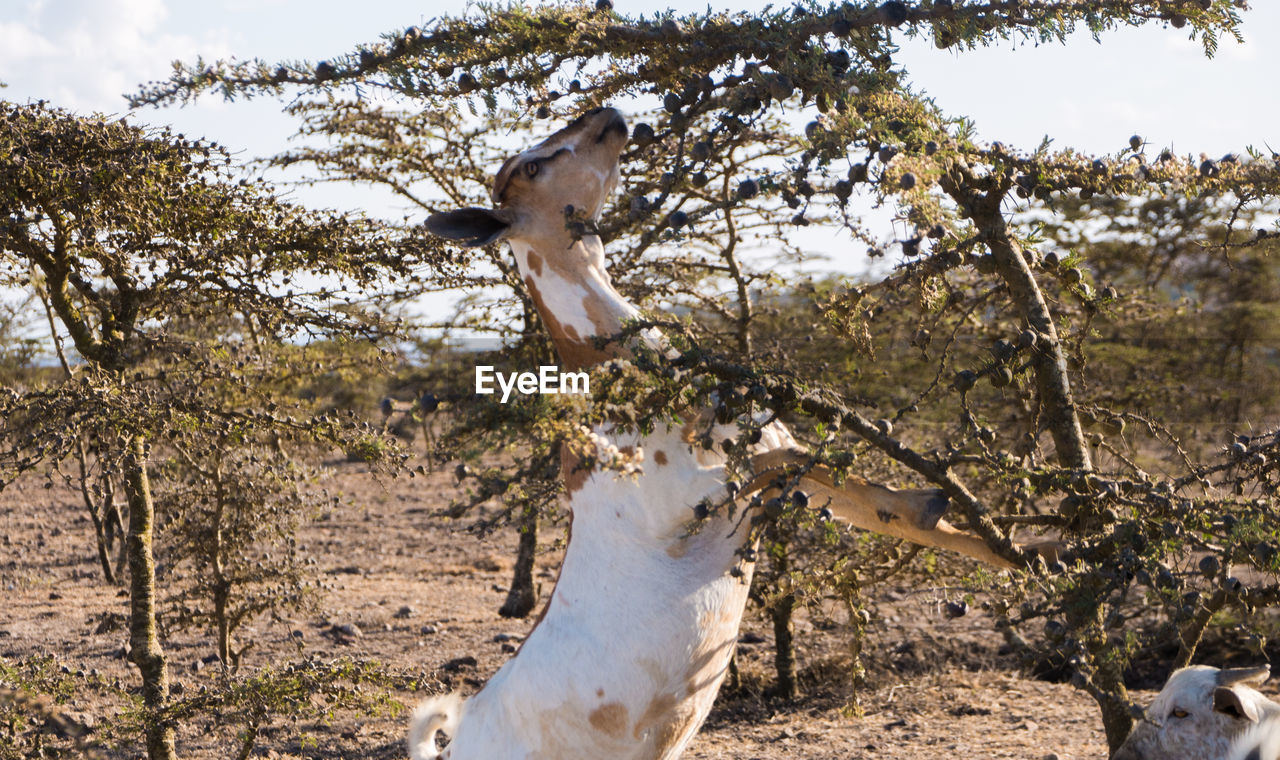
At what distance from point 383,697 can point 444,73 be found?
332cm

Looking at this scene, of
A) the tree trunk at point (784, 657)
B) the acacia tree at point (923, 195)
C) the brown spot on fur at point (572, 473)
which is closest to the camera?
the acacia tree at point (923, 195)

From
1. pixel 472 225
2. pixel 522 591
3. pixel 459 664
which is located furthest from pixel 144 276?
pixel 522 591

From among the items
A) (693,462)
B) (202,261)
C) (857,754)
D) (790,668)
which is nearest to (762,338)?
(790,668)

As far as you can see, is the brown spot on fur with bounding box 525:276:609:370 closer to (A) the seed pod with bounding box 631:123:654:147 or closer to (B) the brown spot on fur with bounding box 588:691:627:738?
(A) the seed pod with bounding box 631:123:654:147

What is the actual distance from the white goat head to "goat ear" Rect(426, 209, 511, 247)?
9.08 feet

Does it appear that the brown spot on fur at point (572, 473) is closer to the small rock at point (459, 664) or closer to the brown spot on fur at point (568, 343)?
the brown spot on fur at point (568, 343)

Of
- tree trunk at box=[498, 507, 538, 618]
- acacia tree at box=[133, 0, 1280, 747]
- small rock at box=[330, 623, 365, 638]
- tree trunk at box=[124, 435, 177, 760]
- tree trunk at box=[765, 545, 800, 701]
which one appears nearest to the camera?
acacia tree at box=[133, 0, 1280, 747]

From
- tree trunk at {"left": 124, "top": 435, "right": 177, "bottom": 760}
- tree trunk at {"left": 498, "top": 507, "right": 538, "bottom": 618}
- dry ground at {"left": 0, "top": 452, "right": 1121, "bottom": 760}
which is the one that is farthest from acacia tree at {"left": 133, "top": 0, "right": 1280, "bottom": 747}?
tree trunk at {"left": 498, "top": 507, "right": 538, "bottom": 618}

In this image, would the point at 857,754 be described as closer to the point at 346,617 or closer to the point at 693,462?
the point at 693,462

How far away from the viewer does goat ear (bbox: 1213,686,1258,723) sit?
3.55 metres

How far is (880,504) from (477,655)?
7.18 metres

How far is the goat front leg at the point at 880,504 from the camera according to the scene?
371cm

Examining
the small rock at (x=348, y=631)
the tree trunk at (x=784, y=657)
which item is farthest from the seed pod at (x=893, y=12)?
the small rock at (x=348, y=631)

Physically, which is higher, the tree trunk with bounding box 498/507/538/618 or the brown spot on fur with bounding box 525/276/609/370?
the brown spot on fur with bounding box 525/276/609/370
